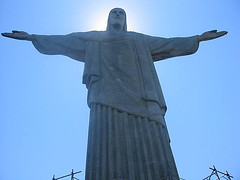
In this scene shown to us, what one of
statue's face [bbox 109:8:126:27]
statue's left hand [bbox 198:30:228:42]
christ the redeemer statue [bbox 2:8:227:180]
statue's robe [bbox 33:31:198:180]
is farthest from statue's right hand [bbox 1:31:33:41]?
statue's left hand [bbox 198:30:228:42]

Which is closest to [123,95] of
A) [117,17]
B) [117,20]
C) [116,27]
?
[116,27]

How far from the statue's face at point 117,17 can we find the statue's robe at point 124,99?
0.88m

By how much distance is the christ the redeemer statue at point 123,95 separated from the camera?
6199 millimetres

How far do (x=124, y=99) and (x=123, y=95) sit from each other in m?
0.14

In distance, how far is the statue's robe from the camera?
20.3 ft

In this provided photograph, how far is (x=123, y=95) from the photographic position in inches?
303

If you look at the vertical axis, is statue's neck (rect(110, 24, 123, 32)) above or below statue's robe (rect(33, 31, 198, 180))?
above

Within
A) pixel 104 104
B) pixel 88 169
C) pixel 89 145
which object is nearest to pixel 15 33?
pixel 104 104

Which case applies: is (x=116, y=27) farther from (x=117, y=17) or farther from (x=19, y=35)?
(x=19, y=35)

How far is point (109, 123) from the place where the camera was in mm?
6938

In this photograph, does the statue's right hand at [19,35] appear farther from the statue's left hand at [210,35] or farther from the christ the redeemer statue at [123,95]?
the statue's left hand at [210,35]

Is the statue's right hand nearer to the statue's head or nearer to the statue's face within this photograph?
the statue's head

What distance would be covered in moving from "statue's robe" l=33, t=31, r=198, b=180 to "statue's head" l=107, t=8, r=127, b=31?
2.55 feet

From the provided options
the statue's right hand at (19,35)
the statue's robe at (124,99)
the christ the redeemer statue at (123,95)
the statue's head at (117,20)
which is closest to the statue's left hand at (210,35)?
the christ the redeemer statue at (123,95)
